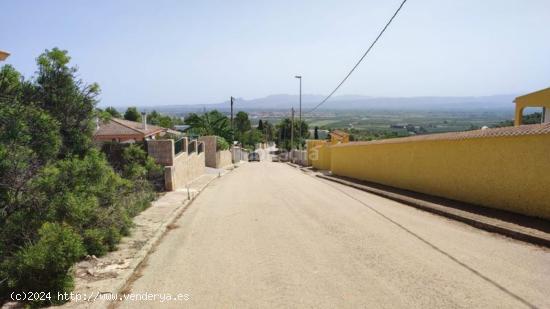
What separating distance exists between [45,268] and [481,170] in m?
9.38

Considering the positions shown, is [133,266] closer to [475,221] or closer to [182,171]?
[475,221]

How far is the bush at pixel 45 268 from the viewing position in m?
5.49

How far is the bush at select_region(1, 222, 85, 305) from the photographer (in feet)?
18.0

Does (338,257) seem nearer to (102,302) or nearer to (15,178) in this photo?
(102,302)

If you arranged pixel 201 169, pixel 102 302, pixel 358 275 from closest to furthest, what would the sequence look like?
pixel 102 302, pixel 358 275, pixel 201 169

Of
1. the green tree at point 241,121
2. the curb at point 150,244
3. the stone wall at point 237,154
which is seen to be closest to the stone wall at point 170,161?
the curb at point 150,244

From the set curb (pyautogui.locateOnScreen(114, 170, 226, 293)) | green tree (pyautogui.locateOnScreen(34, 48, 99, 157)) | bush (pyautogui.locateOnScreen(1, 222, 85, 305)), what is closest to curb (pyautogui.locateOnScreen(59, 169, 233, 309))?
curb (pyautogui.locateOnScreen(114, 170, 226, 293))

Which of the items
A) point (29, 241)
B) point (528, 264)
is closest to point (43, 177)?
point (29, 241)

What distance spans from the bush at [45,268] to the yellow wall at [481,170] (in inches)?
335

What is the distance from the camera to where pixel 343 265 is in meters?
6.61

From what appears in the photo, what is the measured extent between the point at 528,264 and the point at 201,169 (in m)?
23.9

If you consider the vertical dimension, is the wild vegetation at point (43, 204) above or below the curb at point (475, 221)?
above

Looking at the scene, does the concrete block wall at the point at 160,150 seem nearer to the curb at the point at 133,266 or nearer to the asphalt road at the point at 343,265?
the curb at the point at 133,266

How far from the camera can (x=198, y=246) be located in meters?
8.27
